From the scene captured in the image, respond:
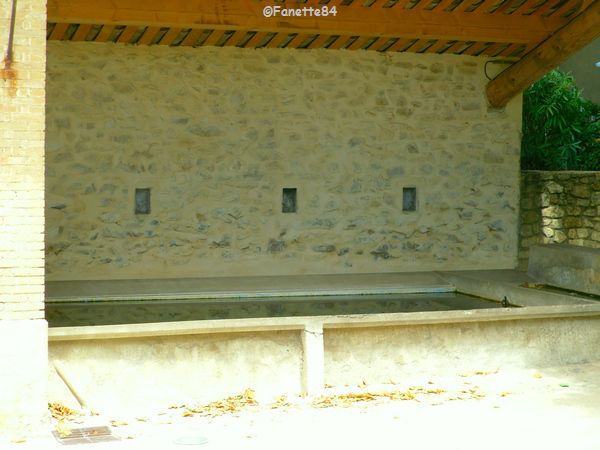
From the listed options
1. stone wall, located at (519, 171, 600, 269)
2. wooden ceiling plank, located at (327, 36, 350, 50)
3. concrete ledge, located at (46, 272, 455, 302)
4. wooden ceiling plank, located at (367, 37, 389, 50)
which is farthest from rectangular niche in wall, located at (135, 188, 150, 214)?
stone wall, located at (519, 171, 600, 269)

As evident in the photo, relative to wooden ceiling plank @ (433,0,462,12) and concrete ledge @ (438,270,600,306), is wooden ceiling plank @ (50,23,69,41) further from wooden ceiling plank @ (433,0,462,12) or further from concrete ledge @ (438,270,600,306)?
concrete ledge @ (438,270,600,306)

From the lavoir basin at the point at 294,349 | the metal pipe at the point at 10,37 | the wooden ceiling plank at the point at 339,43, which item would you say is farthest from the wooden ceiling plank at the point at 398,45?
the metal pipe at the point at 10,37

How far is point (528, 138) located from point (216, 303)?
596 cm

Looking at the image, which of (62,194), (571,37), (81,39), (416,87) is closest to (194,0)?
(81,39)

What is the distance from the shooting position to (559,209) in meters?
12.2

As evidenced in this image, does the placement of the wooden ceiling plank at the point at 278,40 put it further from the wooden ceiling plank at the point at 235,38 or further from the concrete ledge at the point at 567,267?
the concrete ledge at the point at 567,267

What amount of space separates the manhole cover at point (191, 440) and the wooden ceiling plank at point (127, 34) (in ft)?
19.3

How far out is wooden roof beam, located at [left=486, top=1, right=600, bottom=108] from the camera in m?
10.5

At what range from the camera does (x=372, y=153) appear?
11844 mm

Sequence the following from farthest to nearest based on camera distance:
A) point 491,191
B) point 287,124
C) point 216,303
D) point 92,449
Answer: point 491,191
point 287,124
point 216,303
point 92,449

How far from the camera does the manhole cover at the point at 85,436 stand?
5.41 metres

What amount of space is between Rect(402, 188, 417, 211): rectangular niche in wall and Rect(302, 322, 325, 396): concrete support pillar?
5.72 m

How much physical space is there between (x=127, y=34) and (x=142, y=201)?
6.02 ft

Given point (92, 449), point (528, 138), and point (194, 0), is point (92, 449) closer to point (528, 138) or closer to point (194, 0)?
point (194, 0)
